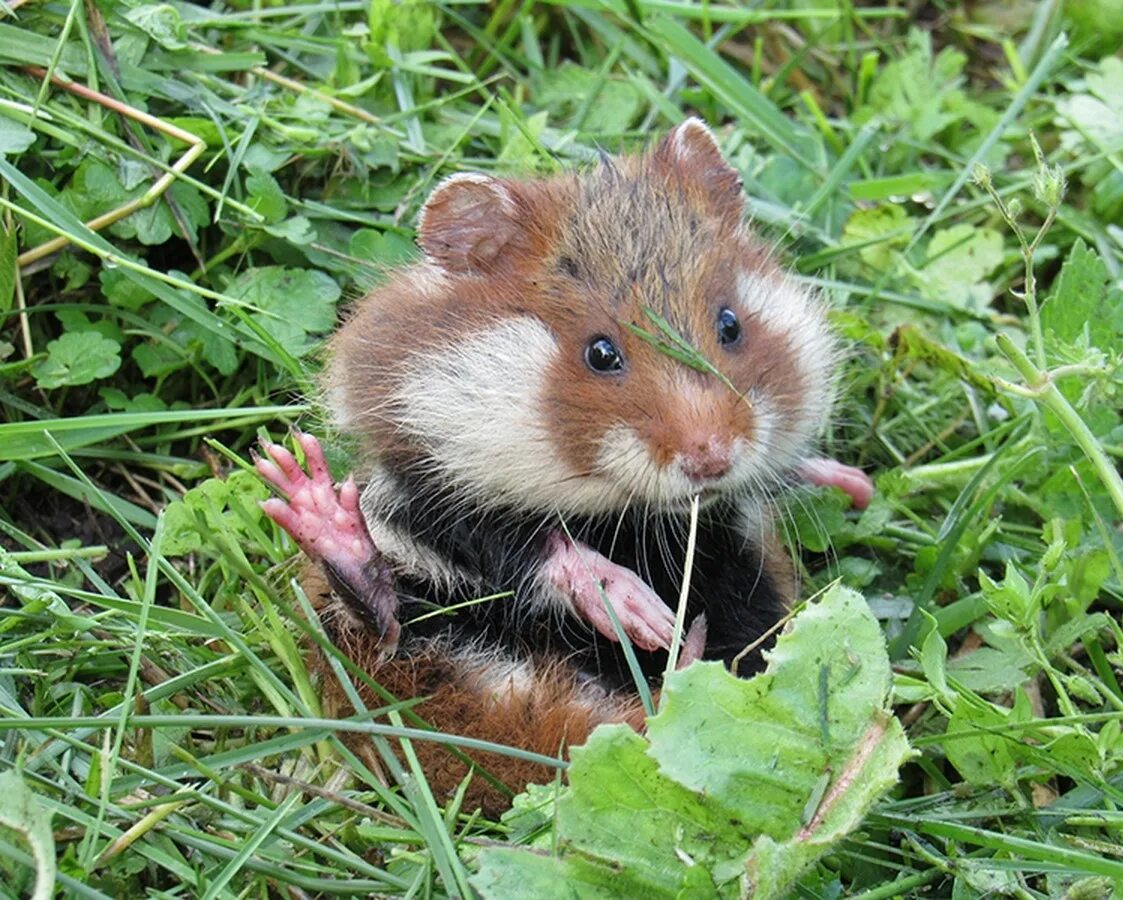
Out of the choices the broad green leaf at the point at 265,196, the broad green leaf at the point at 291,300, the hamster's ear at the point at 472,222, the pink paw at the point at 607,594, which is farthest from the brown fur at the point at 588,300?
the broad green leaf at the point at 265,196

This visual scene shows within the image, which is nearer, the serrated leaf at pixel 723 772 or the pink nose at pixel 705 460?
the serrated leaf at pixel 723 772

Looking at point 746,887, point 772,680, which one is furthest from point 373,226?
point 746,887

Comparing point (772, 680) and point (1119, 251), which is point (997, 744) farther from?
point (1119, 251)

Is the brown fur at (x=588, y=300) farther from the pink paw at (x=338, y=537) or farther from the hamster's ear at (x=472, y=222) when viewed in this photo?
the pink paw at (x=338, y=537)

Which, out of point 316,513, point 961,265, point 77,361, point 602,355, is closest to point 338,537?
point 316,513

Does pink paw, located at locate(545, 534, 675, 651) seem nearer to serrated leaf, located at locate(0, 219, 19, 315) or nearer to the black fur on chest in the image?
the black fur on chest
